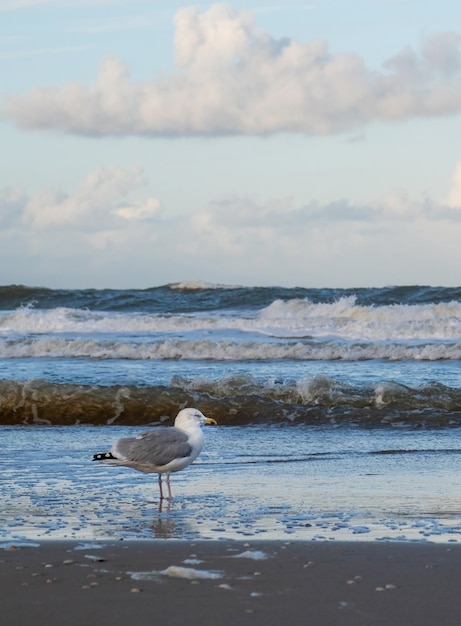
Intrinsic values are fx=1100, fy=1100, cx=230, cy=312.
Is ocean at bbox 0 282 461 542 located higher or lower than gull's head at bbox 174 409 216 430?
lower

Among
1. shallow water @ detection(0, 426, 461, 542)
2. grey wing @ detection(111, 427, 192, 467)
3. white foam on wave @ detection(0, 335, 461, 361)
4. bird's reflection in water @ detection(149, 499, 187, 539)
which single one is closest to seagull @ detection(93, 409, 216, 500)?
grey wing @ detection(111, 427, 192, 467)

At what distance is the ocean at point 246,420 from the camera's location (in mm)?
6004

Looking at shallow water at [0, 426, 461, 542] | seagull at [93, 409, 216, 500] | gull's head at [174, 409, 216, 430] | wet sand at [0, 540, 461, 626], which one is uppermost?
gull's head at [174, 409, 216, 430]

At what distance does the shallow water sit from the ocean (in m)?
0.02

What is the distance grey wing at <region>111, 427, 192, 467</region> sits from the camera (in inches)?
272

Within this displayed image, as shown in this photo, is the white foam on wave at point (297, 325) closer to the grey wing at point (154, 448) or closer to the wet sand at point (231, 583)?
the grey wing at point (154, 448)

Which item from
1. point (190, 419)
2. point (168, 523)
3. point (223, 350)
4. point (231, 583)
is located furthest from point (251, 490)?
point (223, 350)

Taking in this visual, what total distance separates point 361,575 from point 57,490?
3.01 meters

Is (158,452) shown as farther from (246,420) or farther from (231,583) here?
(246,420)

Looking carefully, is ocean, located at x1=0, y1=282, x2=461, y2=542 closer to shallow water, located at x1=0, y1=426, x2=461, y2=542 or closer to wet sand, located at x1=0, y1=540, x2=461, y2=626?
shallow water, located at x1=0, y1=426, x2=461, y2=542

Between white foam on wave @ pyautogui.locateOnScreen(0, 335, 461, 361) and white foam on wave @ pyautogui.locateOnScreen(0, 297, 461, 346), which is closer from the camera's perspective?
white foam on wave @ pyautogui.locateOnScreen(0, 335, 461, 361)

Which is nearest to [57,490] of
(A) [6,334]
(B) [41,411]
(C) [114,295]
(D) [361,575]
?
(D) [361,575]

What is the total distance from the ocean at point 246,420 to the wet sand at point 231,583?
44 cm

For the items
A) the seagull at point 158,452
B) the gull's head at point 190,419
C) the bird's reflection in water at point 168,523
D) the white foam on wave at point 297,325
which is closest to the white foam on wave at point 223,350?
the white foam on wave at point 297,325
